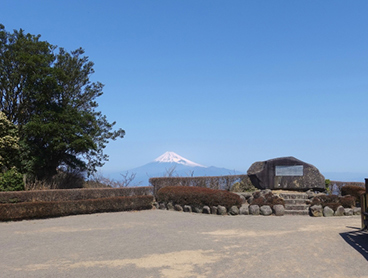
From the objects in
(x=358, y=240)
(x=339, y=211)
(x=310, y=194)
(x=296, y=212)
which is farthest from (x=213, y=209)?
(x=358, y=240)

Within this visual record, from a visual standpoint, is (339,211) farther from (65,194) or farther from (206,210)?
(65,194)

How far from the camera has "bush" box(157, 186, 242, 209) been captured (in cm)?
1715

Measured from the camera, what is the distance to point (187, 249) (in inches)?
373

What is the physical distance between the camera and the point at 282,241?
10.3m

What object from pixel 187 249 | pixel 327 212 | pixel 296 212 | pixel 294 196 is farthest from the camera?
pixel 294 196

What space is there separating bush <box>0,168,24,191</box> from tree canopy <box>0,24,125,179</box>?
353 cm

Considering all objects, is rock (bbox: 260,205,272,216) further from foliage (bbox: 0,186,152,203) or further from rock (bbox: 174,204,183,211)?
foliage (bbox: 0,186,152,203)

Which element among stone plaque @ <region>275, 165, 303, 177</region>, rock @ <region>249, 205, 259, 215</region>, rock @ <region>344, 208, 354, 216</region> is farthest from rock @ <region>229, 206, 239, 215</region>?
stone plaque @ <region>275, 165, 303, 177</region>

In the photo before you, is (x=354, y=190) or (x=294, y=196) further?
(x=354, y=190)

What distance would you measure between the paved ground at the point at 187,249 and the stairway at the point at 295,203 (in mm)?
2274

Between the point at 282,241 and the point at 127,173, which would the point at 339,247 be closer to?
the point at 282,241

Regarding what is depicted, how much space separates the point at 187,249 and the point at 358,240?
4936mm

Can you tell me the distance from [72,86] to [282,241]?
21.6m

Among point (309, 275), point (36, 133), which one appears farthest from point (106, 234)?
point (36, 133)
